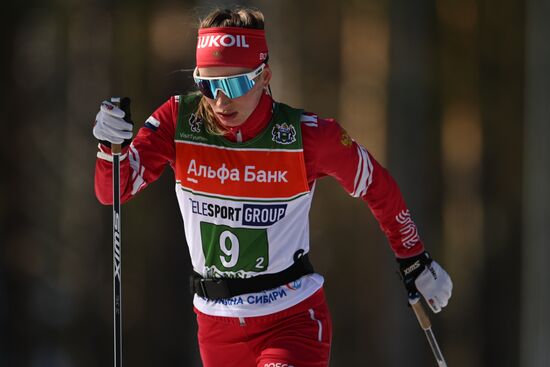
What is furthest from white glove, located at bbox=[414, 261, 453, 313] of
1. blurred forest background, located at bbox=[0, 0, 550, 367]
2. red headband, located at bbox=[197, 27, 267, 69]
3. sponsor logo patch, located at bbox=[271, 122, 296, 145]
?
blurred forest background, located at bbox=[0, 0, 550, 367]

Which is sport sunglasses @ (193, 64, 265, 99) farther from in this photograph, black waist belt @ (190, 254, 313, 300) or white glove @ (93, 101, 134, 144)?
black waist belt @ (190, 254, 313, 300)

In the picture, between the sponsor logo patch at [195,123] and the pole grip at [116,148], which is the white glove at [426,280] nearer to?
the sponsor logo patch at [195,123]

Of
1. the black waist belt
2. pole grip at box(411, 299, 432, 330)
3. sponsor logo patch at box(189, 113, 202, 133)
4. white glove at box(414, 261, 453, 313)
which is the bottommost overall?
pole grip at box(411, 299, 432, 330)

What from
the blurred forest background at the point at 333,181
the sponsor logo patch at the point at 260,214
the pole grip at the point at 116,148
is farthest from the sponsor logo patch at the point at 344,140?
the blurred forest background at the point at 333,181

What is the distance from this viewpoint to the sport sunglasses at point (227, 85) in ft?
11.6

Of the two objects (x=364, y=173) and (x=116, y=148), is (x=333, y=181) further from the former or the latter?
(x=116, y=148)

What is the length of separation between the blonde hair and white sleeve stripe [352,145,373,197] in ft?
1.83

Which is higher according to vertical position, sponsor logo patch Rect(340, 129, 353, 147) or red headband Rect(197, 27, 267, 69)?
red headband Rect(197, 27, 267, 69)

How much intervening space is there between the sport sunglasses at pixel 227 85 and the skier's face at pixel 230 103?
0.08ft

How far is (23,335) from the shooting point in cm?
640

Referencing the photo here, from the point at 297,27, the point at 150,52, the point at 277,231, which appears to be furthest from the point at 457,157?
the point at 277,231

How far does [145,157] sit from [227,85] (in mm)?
425

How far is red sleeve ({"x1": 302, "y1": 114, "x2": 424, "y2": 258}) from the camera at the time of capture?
3709 mm

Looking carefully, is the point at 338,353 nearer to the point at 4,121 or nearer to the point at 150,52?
the point at 150,52
